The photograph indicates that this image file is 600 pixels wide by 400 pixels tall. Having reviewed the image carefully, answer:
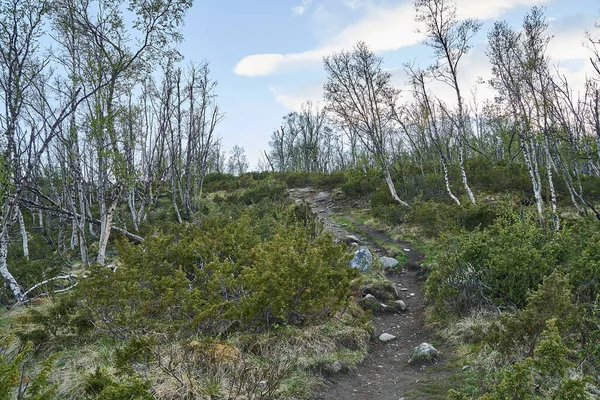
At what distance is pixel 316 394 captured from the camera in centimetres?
437

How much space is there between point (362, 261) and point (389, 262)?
1.12 metres

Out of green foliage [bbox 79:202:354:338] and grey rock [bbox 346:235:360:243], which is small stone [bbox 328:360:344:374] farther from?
grey rock [bbox 346:235:360:243]

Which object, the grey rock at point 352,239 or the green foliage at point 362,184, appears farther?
the green foliage at point 362,184

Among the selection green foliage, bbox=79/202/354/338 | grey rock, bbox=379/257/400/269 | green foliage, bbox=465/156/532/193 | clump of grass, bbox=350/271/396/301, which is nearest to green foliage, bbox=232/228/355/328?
green foliage, bbox=79/202/354/338

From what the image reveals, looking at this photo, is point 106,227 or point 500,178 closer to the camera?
point 106,227

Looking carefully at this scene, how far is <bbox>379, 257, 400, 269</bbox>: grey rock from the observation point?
33.2 feet

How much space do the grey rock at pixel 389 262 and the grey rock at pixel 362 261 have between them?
644 millimetres

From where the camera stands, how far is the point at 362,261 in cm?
951

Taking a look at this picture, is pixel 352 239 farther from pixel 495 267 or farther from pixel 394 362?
pixel 394 362

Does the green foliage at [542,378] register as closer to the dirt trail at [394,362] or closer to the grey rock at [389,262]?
the dirt trail at [394,362]

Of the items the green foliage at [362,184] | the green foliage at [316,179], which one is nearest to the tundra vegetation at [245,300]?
the green foliage at [362,184]

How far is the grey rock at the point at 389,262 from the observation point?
33.2 ft

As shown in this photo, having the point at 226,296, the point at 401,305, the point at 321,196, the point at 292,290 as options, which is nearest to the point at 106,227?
the point at 226,296

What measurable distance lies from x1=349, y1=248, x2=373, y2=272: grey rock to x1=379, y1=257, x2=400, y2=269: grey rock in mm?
644
